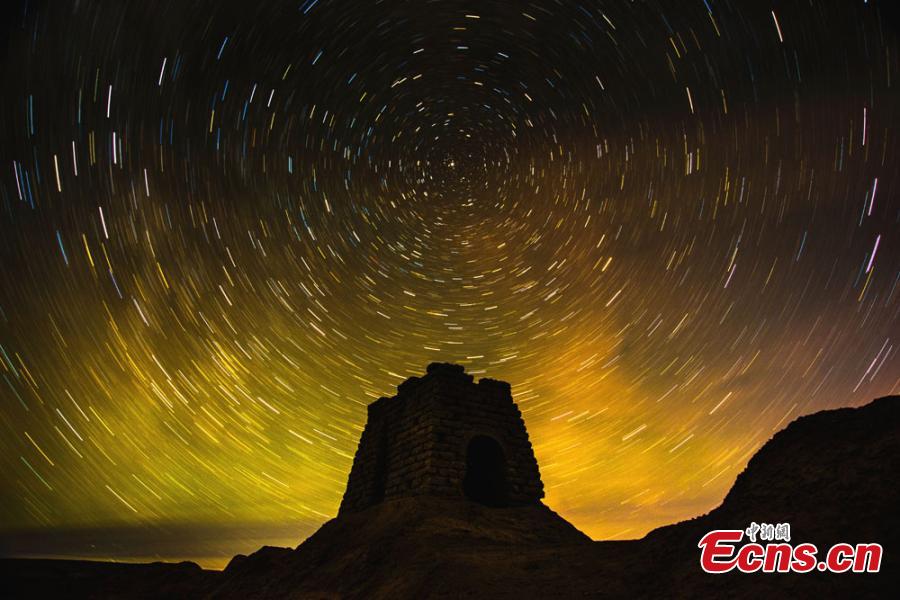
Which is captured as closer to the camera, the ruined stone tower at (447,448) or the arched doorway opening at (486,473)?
the ruined stone tower at (447,448)

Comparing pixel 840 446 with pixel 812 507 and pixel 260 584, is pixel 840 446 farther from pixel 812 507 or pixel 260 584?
pixel 260 584

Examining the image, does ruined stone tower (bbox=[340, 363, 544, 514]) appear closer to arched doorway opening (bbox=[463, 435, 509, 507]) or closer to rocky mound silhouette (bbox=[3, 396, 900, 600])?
arched doorway opening (bbox=[463, 435, 509, 507])

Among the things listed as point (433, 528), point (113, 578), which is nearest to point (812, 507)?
point (433, 528)

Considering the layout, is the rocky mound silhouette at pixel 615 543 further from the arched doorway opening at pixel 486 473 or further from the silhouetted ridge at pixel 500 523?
the arched doorway opening at pixel 486 473

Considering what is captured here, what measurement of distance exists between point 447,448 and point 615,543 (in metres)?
5.44

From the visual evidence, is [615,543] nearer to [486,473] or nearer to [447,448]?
[447,448]

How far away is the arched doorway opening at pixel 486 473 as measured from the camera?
45.1 feet

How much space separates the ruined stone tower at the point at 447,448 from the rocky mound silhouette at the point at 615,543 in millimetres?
880

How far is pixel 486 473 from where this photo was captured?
569 inches

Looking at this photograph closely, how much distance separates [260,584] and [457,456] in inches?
222

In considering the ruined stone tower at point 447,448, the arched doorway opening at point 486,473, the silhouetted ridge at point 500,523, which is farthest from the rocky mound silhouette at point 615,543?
the arched doorway opening at point 486,473

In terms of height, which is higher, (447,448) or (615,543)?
(447,448)

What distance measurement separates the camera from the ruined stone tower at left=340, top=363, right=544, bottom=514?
1272 centimetres

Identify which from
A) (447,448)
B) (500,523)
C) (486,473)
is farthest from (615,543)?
(486,473)
